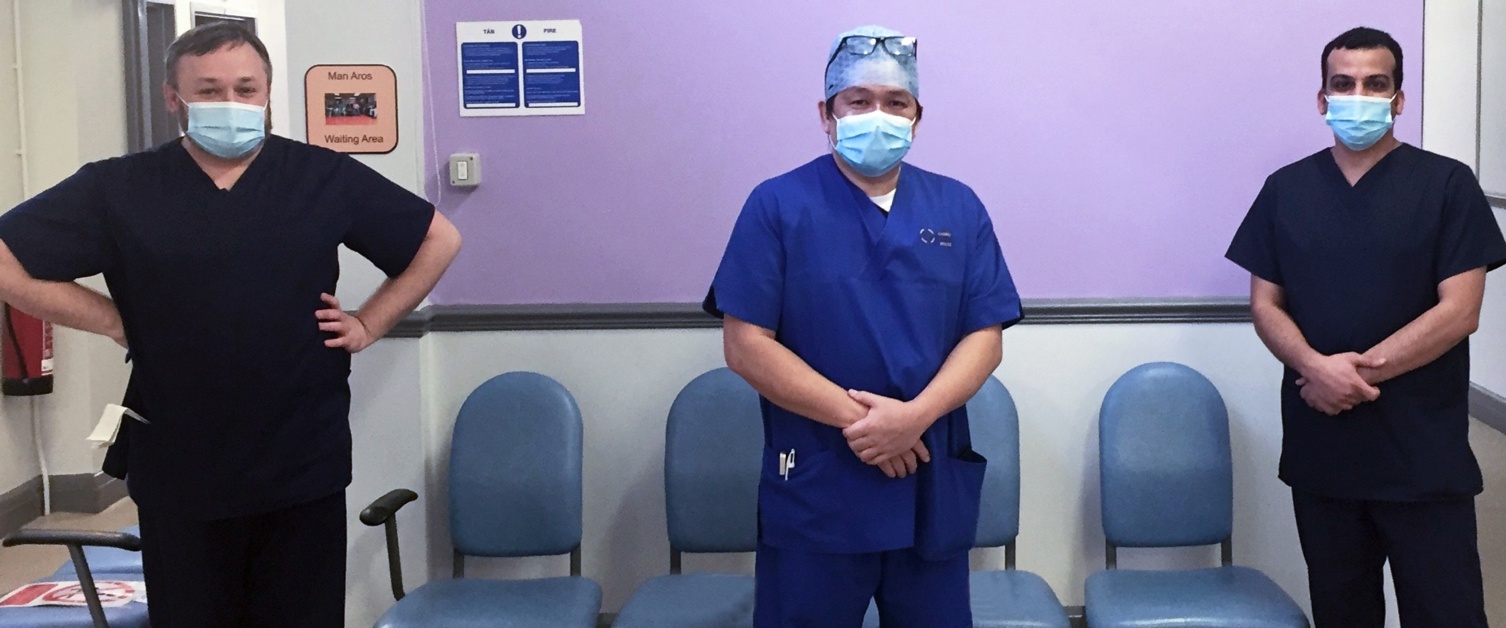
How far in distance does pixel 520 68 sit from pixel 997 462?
1.37m

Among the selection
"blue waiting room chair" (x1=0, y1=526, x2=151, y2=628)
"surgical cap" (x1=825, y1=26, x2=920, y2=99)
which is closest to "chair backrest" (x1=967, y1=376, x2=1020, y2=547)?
"surgical cap" (x1=825, y1=26, x2=920, y2=99)

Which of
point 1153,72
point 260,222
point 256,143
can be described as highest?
point 1153,72

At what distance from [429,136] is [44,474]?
2585mm

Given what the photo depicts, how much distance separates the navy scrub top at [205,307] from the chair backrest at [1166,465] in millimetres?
1639

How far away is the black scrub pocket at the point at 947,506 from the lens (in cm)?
210

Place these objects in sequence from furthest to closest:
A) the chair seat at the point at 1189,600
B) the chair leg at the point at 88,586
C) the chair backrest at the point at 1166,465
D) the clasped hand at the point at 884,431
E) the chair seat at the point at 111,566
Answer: the chair backrest at the point at 1166,465
the chair seat at the point at 111,566
the chair seat at the point at 1189,600
the chair leg at the point at 88,586
the clasped hand at the point at 884,431

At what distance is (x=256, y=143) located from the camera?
2.15m

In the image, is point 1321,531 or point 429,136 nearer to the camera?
point 1321,531

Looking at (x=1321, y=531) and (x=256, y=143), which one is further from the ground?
(x=256, y=143)

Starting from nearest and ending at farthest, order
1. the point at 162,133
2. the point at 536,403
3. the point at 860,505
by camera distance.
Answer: the point at 860,505 < the point at 536,403 < the point at 162,133

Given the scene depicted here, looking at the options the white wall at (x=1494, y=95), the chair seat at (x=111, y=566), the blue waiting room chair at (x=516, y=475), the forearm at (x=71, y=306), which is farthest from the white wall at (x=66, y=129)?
the white wall at (x=1494, y=95)

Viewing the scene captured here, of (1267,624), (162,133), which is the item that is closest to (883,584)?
(1267,624)

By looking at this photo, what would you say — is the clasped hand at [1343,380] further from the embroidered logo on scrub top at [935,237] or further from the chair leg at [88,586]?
the chair leg at [88,586]

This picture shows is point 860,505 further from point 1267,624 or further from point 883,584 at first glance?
point 1267,624
